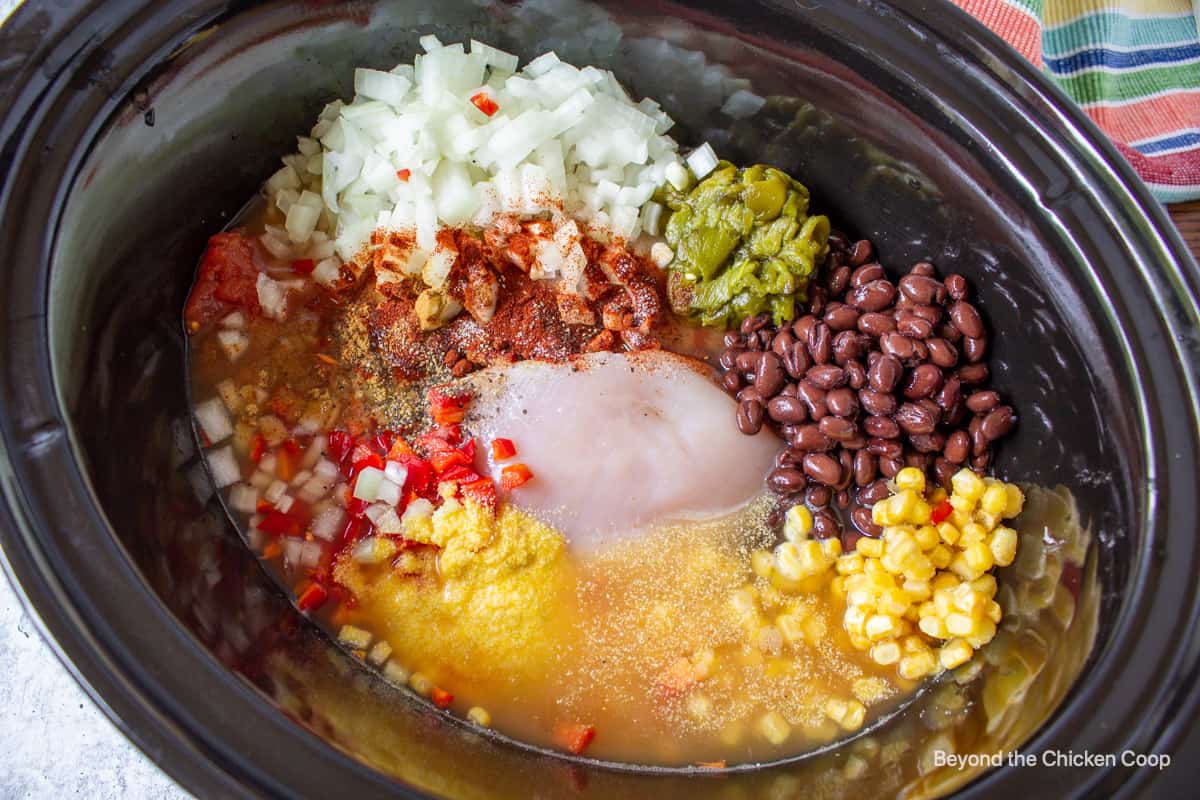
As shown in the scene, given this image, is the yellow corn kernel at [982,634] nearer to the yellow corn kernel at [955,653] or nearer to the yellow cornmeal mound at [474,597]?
the yellow corn kernel at [955,653]

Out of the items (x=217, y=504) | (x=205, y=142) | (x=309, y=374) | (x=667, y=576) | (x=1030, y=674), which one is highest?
(x=205, y=142)

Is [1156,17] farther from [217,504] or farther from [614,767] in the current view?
[217,504]

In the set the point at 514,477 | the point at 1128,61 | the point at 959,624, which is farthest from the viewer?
the point at 1128,61

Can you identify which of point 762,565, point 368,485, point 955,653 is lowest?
point 955,653

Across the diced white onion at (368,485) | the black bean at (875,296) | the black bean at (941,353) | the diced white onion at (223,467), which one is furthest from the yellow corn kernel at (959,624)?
the diced white onion at (223,467)

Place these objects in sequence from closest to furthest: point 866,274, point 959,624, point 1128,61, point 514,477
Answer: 1. point 959,624
2. point 514,477
3. point 866,274
4. point 1128,61

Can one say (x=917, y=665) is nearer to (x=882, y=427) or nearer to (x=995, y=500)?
(x=995, y=500)

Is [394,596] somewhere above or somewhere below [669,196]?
below

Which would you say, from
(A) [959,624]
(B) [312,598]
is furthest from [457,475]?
(A) [959,624]

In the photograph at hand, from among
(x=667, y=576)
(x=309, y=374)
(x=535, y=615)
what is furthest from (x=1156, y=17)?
(x=309, y=374)
